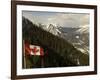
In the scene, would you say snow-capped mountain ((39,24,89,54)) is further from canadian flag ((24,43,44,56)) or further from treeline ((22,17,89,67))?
canadian flag ((24,43,44,56))

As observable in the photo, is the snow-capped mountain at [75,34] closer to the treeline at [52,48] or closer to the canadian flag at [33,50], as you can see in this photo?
the treeline at [52,48]

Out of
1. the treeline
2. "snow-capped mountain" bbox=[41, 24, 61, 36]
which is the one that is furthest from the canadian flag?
"snow-capped mountain" bbox=[41, 24, 61, 36]

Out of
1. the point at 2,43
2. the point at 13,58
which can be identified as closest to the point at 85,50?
the point at 13,58

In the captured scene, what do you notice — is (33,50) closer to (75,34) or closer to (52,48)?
(52,48)

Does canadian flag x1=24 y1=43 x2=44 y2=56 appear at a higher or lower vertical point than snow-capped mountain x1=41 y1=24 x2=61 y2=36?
lower

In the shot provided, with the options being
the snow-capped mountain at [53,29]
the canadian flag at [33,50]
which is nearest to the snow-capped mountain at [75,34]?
the snow-capped mountain at [53,29]

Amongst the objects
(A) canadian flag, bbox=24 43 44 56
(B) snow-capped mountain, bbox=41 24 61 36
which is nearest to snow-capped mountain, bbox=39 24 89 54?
(B) snow-capped mountain, bbox=41 24 61 36
